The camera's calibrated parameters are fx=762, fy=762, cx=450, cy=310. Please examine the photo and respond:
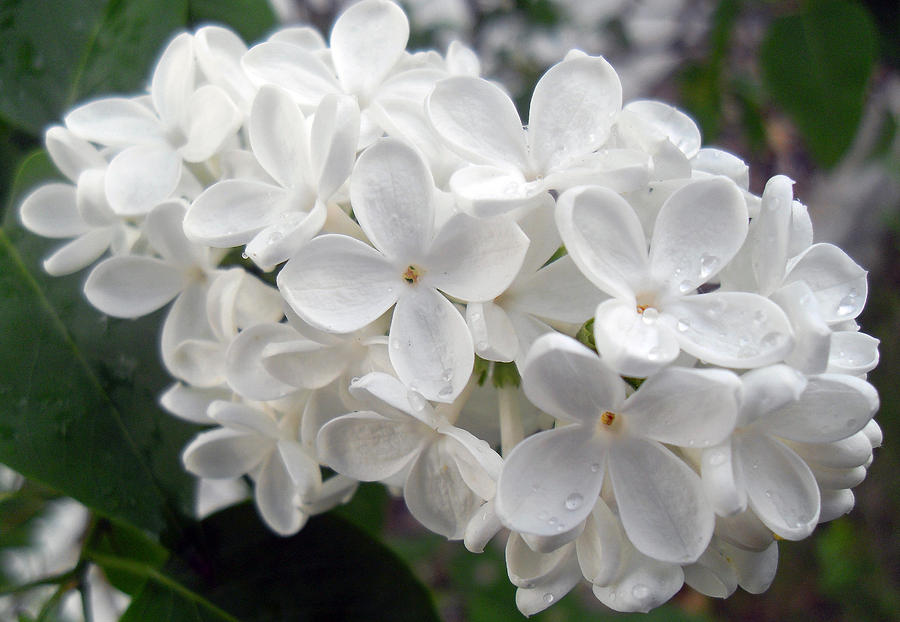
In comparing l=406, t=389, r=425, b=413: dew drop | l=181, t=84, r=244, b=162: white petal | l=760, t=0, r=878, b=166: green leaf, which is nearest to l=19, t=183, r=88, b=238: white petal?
l=181, t=84, r=244, b=162: white petal

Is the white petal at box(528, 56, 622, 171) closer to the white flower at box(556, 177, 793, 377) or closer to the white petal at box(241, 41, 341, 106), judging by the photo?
the white flower at box(556, 177, 793, 377)

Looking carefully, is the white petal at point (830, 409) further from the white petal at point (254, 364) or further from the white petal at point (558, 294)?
the white petal at point (254, 364)

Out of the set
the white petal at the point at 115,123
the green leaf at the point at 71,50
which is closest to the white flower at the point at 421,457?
the white petal at the point at 115,123

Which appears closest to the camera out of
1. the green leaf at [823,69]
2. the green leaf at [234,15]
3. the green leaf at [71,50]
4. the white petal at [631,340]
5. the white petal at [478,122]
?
the white petal at [631,340]

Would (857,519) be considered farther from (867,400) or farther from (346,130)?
(346,130)

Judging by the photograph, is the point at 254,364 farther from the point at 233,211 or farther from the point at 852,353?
the point at 852,353
